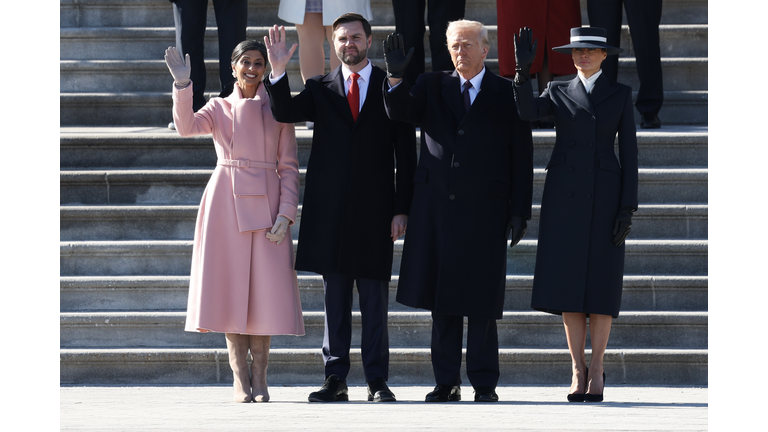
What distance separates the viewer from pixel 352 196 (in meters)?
4.73

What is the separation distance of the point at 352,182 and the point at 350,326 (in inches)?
27.0

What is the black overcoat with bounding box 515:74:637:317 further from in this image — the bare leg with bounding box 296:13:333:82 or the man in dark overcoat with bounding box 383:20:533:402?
the bare leg with bounding box 296:13:333:82

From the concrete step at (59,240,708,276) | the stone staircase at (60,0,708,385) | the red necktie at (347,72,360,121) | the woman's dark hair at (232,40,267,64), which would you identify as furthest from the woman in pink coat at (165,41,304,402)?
the concrete step at (59,240,708,276)

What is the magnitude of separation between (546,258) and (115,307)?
2604 mm

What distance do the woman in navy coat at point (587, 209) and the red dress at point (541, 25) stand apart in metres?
2.05

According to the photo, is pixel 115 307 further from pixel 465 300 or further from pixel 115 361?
pixel 465 300

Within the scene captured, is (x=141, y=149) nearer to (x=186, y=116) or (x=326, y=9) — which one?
(x=326, y=9)

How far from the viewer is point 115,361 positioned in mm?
5438

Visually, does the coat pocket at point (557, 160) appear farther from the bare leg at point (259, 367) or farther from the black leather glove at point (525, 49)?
the bare leg at point (259, 367)

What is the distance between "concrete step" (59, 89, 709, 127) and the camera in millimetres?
7105

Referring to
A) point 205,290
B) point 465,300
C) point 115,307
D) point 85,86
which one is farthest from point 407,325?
point 85,86

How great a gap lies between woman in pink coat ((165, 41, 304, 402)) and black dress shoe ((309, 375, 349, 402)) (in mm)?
266

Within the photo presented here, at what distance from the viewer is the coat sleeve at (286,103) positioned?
15.0 ft

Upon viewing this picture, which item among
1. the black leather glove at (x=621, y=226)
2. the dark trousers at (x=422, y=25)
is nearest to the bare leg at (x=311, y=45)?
the dark trousers at (x=422, y=25)
